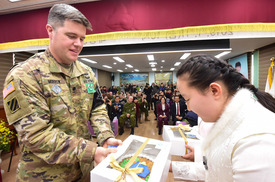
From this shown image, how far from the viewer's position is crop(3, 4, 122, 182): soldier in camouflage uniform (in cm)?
59

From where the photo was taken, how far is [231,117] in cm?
53

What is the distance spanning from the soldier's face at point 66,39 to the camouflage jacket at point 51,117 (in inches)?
3.3

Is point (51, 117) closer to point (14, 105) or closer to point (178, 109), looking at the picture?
point (14, 105)

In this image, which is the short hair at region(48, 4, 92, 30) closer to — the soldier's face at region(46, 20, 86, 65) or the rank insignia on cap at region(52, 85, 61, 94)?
the soldier's face at region(46, 20, 86, 65)

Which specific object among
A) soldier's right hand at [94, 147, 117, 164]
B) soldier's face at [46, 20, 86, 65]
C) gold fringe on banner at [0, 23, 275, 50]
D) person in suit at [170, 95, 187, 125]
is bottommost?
person in suit at [170, 95, 187, 125]

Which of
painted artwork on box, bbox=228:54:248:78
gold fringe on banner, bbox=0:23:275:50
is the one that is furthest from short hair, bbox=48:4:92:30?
painted artwork on box, bbox=228:54:248:78

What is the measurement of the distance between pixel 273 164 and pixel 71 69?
1.12 metres

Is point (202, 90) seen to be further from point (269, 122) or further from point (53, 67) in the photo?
point (53, 67)

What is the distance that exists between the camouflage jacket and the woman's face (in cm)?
60

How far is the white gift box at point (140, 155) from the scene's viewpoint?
604mm

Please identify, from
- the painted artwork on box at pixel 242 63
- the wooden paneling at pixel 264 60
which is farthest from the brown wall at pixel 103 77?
the wooden paneling at pixel 264 60

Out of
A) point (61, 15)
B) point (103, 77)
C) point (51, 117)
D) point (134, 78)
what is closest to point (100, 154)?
point (51, 117)

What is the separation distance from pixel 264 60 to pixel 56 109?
659 cm

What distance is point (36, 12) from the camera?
93.2 inches
